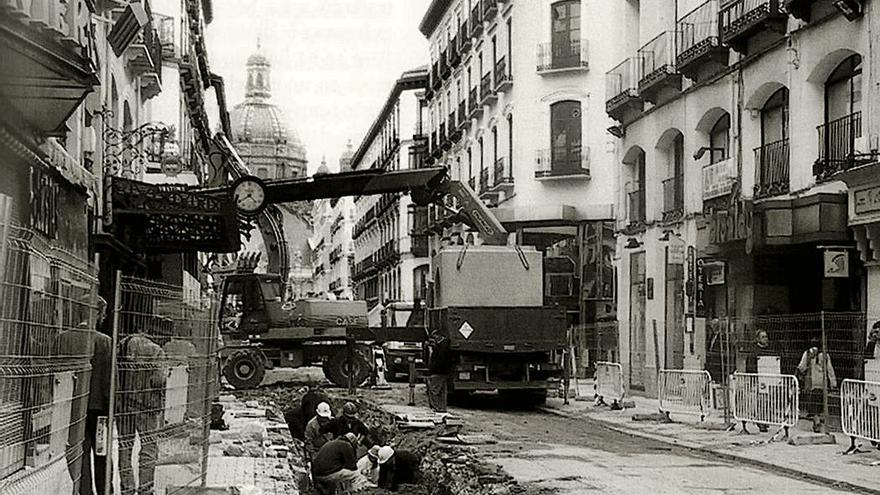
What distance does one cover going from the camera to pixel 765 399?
62.6 feet

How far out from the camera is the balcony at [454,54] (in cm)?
5285

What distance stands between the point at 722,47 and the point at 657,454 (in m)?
10.9

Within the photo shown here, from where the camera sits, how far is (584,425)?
22.0m

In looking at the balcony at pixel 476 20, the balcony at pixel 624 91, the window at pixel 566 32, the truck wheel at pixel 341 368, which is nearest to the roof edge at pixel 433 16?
the balcony at pixel 476 20

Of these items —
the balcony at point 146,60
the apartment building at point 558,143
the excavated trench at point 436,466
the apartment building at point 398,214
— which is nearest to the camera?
the excavated trench at point 436,466

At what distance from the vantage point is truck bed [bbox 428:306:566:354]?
2355 centimetres

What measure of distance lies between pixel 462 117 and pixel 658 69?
74.7 ft

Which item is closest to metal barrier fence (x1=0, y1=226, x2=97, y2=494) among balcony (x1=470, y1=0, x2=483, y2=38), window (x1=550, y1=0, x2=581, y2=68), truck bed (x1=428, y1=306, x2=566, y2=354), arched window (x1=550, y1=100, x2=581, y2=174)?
truck bed (x1=428, y1=306, x2=566, y2=354)

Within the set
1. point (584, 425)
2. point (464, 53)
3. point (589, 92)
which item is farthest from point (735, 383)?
point (464, 53)

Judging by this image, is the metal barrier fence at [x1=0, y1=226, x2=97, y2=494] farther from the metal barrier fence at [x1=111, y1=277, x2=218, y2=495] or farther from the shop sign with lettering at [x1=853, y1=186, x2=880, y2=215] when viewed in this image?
the shop sign with lettering at [x1=853, y1=186, x2=880, y2=215]

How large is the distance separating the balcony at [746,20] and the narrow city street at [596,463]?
745 cm

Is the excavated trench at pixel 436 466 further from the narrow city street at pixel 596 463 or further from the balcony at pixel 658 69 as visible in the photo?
the balcony at pixel 658 69

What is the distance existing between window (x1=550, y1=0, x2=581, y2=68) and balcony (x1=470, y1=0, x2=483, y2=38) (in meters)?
5.97

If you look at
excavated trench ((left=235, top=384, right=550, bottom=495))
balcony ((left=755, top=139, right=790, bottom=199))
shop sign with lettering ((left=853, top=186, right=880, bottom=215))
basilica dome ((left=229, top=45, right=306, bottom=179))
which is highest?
basilica dome ((left=229, top=45, right=306, bottom=179))
